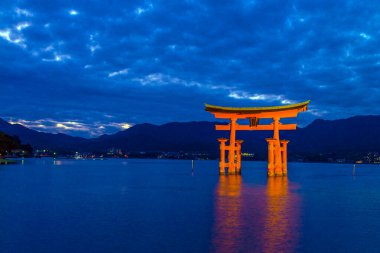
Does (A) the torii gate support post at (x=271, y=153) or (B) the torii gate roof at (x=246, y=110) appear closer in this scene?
(B) the torii gate roof at (x=246, y=110)

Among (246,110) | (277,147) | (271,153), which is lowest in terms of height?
(271,153)

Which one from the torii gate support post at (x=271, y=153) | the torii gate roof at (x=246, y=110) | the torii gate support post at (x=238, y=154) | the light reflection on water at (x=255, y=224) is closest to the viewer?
the light reflection on water at (x=255, y=224)

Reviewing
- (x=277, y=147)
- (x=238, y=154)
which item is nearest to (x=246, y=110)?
(x=277, y=147)

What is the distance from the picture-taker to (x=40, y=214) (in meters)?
20.0

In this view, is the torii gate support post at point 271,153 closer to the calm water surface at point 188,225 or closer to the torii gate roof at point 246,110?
the torii gate roof at point 246,110

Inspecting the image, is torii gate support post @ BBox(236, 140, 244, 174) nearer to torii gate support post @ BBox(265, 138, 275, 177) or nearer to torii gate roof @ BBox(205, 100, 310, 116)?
torii gate support post @ BBox(265, 138, 275, 177)

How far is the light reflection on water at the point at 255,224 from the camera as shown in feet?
43.2

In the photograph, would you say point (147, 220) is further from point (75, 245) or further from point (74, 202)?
point (74, 202)

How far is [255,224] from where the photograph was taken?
674 inches

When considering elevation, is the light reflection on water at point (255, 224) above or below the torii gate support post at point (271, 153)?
below

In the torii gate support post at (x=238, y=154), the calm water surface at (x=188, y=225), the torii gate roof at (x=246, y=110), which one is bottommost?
the calm water surface at (x=188, y=225)

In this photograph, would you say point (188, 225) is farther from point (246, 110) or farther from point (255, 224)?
point (246, 110)

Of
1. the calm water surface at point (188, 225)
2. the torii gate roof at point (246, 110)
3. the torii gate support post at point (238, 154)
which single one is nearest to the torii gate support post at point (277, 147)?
the torii gate roof at point (246, 110)

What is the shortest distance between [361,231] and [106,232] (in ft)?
34.3
